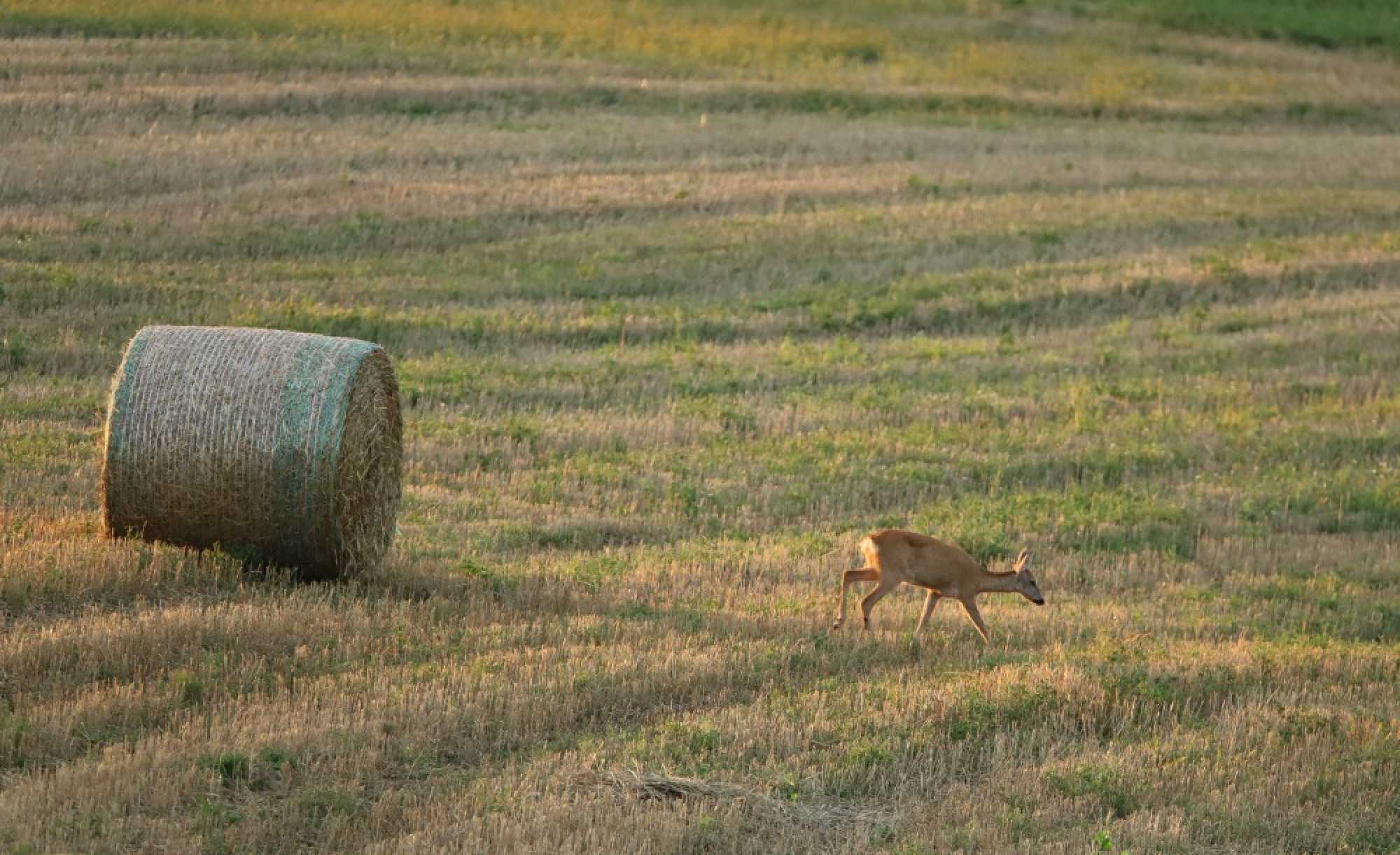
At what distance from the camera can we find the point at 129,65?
30.5m

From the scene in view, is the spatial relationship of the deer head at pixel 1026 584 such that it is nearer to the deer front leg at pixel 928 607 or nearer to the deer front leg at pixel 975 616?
the deer front leg at pixel 975 616

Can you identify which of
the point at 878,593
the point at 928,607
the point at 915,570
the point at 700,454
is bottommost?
the point at 700,454

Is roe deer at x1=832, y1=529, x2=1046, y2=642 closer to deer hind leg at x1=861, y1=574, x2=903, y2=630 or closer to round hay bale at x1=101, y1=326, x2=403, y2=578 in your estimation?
deer hind leg at x1=861, y1=574, x2=903, y2=630

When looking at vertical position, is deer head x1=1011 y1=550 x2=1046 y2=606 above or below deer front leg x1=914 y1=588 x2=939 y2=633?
above

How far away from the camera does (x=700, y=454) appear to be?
16391 millimetres

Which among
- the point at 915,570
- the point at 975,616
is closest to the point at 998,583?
the point at 975,616

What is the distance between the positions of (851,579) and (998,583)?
1080 millimetres

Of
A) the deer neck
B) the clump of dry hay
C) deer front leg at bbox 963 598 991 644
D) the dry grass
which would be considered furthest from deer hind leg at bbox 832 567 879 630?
the clump of dry hay

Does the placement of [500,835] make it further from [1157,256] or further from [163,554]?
[1157,256]

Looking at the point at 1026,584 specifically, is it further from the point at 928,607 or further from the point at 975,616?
the point at 928,607

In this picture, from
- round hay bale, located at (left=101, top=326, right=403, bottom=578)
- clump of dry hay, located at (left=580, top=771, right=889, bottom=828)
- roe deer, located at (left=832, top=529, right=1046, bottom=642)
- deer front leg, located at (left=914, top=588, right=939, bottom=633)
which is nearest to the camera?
clump of dry hay, located at (left=580, top=771, right=889, bottom=828)

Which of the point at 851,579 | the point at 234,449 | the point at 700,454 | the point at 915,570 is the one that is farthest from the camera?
the point at 700,454

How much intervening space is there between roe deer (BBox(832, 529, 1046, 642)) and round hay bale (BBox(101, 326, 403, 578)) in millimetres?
3562

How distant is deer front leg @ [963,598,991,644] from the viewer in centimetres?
1172
